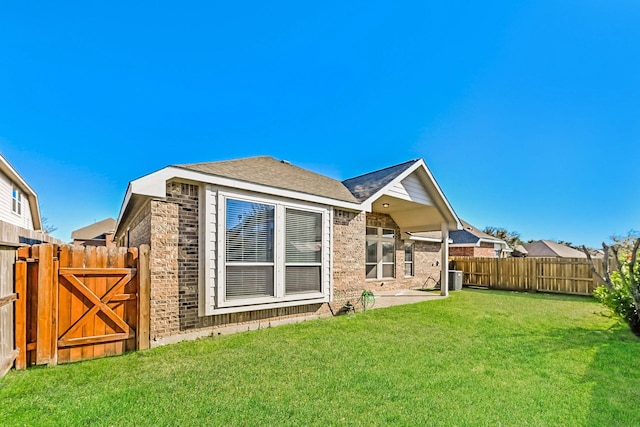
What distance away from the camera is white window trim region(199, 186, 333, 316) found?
227 inches

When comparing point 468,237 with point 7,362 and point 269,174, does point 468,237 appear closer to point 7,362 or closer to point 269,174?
point 269,174

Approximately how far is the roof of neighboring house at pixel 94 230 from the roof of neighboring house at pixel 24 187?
11903 millimetres

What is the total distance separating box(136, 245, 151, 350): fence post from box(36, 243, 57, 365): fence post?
3.72ft

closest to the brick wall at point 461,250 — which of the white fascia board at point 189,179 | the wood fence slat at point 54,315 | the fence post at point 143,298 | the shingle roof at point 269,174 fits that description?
the shingle roof at point 269,174

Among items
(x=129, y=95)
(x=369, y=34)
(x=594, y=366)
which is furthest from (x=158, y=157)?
(x=594, y=366)

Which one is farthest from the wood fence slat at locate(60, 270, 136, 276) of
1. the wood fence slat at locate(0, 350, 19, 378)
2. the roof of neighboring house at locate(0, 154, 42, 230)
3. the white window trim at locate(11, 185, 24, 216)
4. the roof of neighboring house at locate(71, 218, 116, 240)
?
the roof of neighboring house at locate(71, 218, 116, 240)

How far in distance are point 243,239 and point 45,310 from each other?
330 centimetres

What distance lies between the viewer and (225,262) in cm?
597

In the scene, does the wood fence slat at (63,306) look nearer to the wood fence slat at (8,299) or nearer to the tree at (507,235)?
the wood fence slat at (8,299)

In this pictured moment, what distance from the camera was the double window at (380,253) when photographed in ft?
42.1

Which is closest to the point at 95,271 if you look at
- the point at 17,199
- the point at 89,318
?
the point at 89,318

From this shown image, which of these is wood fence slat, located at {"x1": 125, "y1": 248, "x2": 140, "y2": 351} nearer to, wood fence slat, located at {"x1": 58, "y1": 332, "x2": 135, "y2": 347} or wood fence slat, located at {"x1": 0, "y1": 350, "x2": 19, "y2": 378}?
wood fence slat, located at {"x1": 58, "y1": 332, "x2": 135, "y2": 347}

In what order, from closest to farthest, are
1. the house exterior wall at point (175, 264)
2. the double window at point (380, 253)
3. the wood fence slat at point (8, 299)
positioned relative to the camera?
the wood fence slat at point (8, 299) < the house exterior wall at point (175, 264) < the double window at point (380, 253)

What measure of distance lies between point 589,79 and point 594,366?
12.3m
